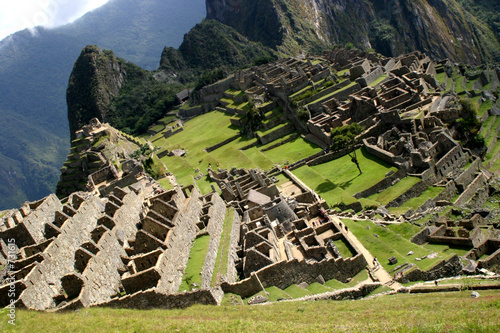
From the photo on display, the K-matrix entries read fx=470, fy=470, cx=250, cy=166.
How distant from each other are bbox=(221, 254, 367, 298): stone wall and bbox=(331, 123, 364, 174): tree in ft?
81.7

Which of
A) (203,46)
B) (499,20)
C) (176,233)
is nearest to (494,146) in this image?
(176,233)

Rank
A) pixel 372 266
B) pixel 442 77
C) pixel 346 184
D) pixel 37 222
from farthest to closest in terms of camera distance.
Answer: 1. pixel 442 77
2. pixel 346 184
3. pixel 37 222
4. pixel 372 266

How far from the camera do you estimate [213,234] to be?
34531mm

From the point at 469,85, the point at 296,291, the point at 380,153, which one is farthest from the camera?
the point at 469,85

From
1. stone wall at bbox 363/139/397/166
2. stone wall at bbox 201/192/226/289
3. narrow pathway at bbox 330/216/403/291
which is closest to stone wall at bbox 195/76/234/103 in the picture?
stone wall at bbox 363/139/397/166

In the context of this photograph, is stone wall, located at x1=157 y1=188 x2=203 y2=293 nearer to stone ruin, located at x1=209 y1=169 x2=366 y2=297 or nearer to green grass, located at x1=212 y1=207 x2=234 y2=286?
green grass, located at x1=212 y1=207 x2=234 y2=286

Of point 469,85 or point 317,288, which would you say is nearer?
point 317,288

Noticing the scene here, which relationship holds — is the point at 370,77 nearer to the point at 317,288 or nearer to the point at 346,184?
the point at 346,184

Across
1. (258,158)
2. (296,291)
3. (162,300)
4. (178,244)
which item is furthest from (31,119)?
(296,291)

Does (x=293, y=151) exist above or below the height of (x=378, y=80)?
below

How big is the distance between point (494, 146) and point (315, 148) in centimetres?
2134

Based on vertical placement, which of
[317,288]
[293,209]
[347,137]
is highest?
[347,137]

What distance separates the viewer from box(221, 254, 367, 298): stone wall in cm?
2861

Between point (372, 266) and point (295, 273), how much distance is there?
525 centimetres
